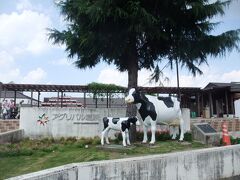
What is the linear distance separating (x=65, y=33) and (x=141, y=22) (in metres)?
4.08

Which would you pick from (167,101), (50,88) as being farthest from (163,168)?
(50,88)

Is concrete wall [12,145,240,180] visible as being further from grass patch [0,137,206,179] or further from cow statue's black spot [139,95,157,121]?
cow statue's black spot [139,95,157,121]

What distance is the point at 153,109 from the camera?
454 inches

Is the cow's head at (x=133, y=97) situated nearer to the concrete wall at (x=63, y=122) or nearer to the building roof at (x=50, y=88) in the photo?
the concrete wall at (x=63, y=122)

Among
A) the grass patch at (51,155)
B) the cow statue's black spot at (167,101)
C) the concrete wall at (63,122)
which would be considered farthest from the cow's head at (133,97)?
the concrete wall at (63,122)

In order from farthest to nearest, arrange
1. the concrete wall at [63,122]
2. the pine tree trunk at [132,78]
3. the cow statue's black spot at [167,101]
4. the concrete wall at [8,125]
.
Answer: the concrete wall at [8,125]
the concrete wall at [63,122]
the pine tree trunk at [132,78]
the cow statue's black spot at [167,101]

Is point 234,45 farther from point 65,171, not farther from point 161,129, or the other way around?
point 65,171

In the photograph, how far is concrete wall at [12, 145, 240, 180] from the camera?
20.9 ft

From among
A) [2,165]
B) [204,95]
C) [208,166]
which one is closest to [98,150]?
[2,165]

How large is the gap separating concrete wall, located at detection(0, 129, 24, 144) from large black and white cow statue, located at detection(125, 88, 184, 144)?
5754 mm

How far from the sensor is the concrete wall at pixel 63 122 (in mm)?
16266

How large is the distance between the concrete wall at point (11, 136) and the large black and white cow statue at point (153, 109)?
18.9 feet

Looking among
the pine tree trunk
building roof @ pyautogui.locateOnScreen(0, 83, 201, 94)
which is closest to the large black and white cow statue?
the pine tree trunk

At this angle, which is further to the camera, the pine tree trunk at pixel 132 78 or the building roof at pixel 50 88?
the building roof at pixel 50 88
